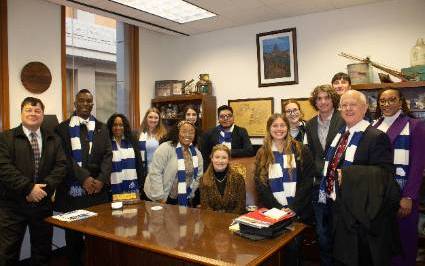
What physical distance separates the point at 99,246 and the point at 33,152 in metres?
1.01

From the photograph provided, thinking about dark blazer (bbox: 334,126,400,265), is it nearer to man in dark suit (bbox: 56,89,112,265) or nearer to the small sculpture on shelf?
man in dark suit (bbox: 56,89,112,265)

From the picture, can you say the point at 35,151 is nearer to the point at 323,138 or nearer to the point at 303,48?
the point at 323,138

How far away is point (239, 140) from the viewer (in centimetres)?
389

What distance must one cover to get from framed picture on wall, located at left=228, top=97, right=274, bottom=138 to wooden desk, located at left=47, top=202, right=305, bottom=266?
239 centimetres

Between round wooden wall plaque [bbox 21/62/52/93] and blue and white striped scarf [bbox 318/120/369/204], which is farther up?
round wooden wall plaque [bbox 21/62/52/93]

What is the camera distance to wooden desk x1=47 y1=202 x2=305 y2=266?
1.72 m

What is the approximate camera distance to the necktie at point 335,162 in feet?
7.54

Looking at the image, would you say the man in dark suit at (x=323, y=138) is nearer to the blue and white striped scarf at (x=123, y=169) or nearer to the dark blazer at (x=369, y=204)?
the dark blazer at (x=369, y=204)

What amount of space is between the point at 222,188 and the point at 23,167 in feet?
5.18

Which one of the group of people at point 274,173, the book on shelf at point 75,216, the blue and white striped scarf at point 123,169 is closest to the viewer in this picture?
the group of people at point 274,173

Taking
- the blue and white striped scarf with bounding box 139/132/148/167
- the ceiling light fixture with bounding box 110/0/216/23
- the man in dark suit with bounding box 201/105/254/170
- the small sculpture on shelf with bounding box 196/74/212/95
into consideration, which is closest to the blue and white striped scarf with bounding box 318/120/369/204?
the man in dark suit with bounding box 201/105/254/170

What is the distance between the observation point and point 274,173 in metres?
2.65

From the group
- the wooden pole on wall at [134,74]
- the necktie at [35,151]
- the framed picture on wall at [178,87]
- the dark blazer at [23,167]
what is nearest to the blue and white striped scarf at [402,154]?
the dark blazer at [23,167]

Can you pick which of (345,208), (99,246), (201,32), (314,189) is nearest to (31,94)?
(99,246)
